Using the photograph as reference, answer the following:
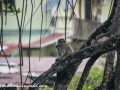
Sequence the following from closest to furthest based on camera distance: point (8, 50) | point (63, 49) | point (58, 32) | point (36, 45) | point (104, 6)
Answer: point (63, 49) < point (8, 50) < point (36, 45) < point (58, 32) < point (104, 6)

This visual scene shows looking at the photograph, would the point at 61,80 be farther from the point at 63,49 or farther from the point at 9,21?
the point at 9,21

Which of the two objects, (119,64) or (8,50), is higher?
(119,64)

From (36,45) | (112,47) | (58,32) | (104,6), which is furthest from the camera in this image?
(104,6)

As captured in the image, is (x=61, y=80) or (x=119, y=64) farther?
(x=61, y=80)

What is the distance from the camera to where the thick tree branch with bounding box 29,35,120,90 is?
428 cm

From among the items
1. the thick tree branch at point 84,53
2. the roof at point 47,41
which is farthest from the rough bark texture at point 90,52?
the roof at point 47,41

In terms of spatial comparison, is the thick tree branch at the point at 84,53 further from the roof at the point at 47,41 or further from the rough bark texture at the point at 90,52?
the roof at the point at 47,41

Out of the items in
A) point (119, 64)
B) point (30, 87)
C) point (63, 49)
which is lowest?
point (63, 49)

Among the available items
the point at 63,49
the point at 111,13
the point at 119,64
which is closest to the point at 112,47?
the point at 119,64

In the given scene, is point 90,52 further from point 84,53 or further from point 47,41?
point 47,41

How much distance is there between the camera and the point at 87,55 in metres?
4.41

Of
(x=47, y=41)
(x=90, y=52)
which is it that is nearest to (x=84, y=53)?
(x=90, y=52)

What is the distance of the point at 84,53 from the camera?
174 inches

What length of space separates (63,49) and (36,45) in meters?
14.1
